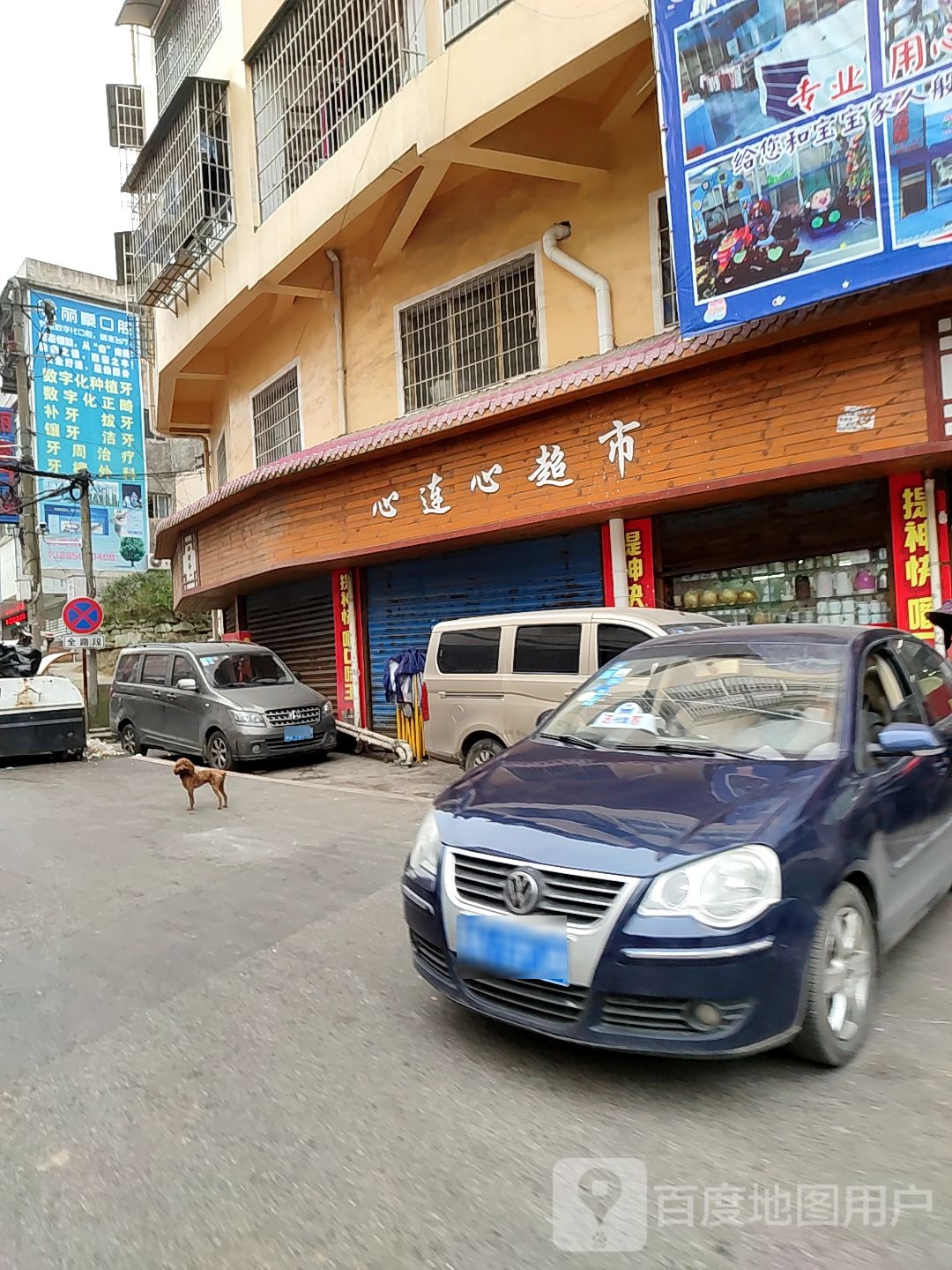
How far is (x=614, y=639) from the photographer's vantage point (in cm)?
777

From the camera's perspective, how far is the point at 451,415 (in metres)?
10.8

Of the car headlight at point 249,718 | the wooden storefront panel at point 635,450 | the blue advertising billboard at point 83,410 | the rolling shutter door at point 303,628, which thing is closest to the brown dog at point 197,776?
the car headlight at point 249,718

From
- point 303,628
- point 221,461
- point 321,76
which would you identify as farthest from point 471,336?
point 221,461

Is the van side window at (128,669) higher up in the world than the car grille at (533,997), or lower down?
higher up

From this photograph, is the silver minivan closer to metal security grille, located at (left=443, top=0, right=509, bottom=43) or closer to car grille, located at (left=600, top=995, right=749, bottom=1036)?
metal security grille, located at (left=443, top=0, right=509, bottom=43)

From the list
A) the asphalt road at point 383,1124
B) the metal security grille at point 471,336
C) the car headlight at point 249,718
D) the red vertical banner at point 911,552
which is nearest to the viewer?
the asphalt road at point 383,1124

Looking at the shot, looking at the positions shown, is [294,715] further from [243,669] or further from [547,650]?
[547,650]

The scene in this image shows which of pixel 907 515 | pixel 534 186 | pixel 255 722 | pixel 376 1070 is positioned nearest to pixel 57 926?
pixel 376 1070

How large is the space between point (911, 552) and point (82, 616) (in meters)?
13.1

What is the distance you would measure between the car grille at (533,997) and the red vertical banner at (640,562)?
7.84 m

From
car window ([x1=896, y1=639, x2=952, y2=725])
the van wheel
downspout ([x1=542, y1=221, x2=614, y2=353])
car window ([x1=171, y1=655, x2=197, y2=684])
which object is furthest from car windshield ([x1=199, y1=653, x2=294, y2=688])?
car window ([x1=896, y1=639, x2=952, y2=725])

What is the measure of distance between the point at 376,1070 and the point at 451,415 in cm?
882

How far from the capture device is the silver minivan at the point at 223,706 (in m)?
11.2

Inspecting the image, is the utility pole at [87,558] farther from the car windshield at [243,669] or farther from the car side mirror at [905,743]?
the car side mirror at [905,743]
